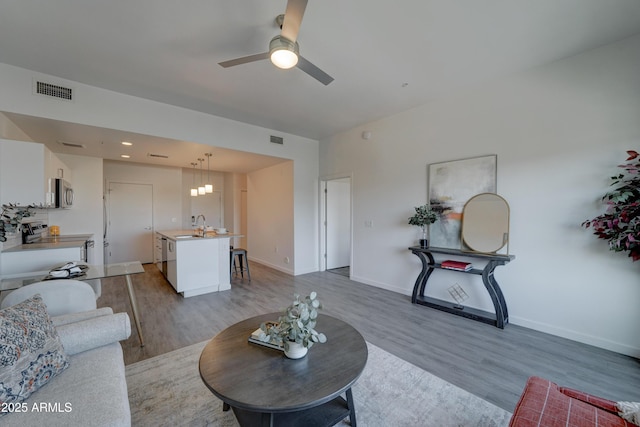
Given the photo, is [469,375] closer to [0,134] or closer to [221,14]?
[221,14]

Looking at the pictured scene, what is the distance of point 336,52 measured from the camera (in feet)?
8.63

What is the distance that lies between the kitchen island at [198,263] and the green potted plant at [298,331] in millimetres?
3098

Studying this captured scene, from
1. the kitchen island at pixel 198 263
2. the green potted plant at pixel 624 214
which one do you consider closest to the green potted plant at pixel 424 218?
the green potted plant at pixel 624 214

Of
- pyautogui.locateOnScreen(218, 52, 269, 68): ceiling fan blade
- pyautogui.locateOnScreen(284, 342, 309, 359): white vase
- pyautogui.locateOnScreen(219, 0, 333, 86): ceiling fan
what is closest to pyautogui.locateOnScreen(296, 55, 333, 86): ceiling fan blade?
Result: pyautogui.locateOnScreen(219, 0, 333, 86): ceiling fan

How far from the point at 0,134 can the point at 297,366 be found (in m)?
4.05

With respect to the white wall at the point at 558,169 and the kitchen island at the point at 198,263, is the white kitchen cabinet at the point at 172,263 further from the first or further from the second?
the white wall at the point at 558,169

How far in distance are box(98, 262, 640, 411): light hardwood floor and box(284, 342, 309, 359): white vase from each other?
16.9 inches

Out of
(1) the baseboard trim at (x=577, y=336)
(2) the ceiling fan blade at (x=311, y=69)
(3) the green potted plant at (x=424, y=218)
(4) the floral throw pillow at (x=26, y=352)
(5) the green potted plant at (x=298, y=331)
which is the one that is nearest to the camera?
(4) the floral throw pillow at (x=26, y=352)

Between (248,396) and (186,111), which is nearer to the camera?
(248,396)

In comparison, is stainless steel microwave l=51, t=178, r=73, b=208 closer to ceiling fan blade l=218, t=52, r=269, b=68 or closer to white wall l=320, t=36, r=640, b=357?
ceiling fan blade l=218, t=52, r=269, b=68

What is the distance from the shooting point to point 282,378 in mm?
1350

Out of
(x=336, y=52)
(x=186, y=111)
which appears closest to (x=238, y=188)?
(x=186, y=111)

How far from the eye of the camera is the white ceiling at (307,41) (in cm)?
206

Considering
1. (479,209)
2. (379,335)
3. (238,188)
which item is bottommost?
(379,335)
